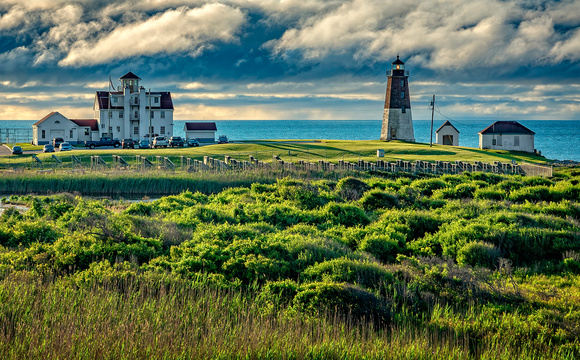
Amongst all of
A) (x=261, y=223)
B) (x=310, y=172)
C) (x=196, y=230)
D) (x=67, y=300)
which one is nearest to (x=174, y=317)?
(x=67, y=300)

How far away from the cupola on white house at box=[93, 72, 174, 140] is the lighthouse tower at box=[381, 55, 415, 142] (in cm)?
3278

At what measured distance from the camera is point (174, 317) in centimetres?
883

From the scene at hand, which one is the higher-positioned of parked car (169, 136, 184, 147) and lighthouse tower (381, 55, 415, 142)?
lighthouse tower (381, 55, 415, 142)

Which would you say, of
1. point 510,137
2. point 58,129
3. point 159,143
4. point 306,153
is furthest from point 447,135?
point 58,129

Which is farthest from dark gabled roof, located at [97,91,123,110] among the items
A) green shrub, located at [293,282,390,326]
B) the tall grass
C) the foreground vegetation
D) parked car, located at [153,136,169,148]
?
green shrub, located at [293,282,390,326]

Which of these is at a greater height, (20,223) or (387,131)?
(387,131)

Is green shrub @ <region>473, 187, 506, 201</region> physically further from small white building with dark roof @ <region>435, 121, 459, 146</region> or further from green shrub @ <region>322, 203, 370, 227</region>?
small white building with dark roof @ <region>435, 121, 459, 146</region>

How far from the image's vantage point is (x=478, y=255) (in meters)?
15.9

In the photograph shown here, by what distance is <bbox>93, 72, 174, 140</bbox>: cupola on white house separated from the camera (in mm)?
82500

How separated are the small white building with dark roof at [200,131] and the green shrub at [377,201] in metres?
62.8

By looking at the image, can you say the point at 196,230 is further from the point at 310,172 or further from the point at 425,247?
the point at 310,172

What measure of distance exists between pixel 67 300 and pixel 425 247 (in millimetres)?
11255

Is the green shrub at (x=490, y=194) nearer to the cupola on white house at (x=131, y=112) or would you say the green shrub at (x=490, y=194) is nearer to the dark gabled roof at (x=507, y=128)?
the dark gabled roof at (x=507, y=128)

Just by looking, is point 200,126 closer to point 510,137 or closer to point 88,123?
point 88,123
